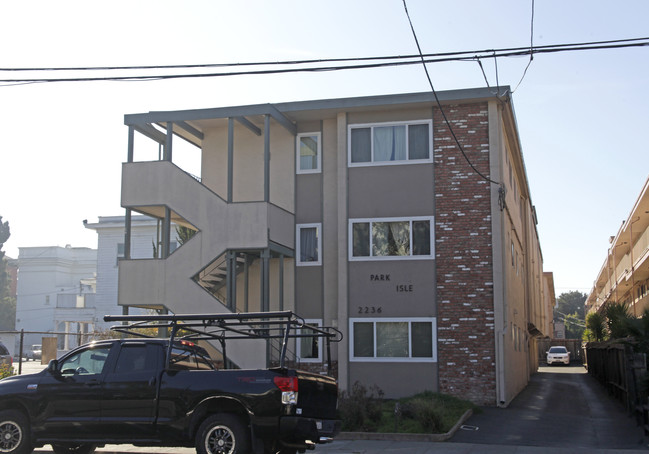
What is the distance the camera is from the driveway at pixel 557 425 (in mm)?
14273

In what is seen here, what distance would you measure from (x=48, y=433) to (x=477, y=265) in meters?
12.9

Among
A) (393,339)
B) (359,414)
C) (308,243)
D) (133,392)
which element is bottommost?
(359,414)

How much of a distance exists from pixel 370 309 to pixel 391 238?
214cm

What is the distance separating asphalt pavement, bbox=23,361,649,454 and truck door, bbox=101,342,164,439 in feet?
7.52

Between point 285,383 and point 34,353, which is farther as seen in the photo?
point 34,353

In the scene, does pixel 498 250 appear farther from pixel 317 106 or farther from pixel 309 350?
pixel 317 106

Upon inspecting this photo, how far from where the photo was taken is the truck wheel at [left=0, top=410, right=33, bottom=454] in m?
11.3

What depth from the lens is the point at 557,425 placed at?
1670 centimetres

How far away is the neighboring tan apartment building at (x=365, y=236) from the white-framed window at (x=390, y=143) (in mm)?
32

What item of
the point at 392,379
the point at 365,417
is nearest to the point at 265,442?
the point at 365,417

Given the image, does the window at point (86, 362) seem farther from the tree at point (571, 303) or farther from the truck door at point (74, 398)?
the tree at point (571, 303)

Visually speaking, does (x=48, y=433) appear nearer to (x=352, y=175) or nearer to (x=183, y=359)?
(x=183, y=359)

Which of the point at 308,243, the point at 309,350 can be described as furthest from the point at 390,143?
the point at 309,350

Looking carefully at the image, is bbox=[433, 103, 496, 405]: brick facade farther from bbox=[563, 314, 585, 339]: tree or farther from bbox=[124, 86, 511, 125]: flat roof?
bbox=[563, 314, 585, 339]: tree
